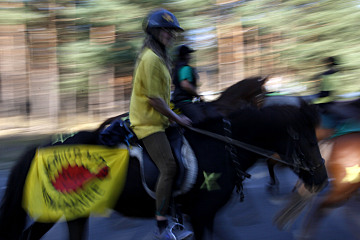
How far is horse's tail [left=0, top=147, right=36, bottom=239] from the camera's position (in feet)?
10.8

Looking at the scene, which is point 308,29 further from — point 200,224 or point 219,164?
point 200,224

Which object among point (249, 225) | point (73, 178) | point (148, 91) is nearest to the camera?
point (148, 91)

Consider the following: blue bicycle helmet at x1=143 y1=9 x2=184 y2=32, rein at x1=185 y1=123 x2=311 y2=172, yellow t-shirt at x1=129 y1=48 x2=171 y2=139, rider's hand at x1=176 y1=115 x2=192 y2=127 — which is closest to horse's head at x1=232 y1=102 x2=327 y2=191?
rein at x1=185 y1=123 x2=311 y2=172

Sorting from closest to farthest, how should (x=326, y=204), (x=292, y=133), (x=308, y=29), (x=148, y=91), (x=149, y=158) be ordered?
(x=148, y=91) < (x=149, y=158) < (x=292, y=133) < (x=326, y=204) < (x=308, y=29)

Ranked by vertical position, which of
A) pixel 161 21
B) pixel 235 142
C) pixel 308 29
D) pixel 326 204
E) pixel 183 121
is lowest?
pixel 326 204

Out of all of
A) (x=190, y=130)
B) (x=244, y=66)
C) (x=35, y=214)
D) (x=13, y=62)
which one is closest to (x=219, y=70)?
(x=244, y=66)

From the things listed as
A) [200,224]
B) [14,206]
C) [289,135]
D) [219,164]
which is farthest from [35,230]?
[289,135]

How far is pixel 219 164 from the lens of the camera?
345cm

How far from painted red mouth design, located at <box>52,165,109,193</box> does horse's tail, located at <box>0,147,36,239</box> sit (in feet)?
0.95

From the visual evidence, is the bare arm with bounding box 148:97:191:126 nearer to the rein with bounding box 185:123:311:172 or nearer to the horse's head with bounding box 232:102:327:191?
the rein with bounding box 185:123:311:172

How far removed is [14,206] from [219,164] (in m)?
1.79

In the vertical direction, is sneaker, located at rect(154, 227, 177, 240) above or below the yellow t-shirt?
below

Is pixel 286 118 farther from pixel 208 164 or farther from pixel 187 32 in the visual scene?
pixel 187 32

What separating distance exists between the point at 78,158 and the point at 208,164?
113 centimetres
